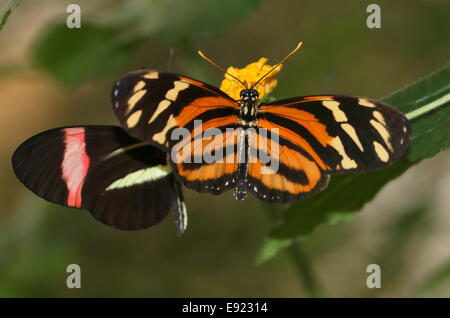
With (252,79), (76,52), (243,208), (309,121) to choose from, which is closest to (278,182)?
(309,121)

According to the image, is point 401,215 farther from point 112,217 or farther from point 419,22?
point 112,217

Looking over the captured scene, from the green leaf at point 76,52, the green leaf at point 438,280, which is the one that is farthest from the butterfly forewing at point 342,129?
the green leaf at point 76,52

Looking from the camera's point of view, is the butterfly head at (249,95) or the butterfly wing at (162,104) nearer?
the butterfly wing at (162,104)

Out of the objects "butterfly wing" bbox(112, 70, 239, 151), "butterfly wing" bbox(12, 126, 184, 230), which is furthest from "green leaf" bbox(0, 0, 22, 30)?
"butterfly wing" bbox(12, 126, 184, 230)

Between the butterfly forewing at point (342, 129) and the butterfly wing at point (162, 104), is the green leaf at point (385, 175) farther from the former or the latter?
the butterfly wing at point (162, 104)

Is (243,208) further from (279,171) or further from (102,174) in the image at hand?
(279,171)

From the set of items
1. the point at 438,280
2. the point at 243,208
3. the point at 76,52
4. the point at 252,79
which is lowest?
the point at 438,280

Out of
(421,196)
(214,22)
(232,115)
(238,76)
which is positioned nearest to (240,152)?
(232,115)
